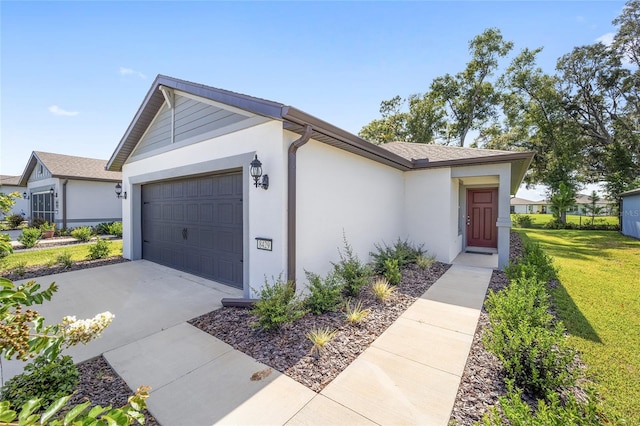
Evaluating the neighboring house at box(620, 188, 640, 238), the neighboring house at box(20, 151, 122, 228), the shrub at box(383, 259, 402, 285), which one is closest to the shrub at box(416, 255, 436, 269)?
the shrub at box(383, 259, 402, 285)

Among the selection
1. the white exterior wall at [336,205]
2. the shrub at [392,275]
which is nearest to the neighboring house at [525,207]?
the white exterior wall at [336,205]

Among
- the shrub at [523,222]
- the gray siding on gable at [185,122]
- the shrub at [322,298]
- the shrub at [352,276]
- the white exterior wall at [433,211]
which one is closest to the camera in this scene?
the shrub at [322,298]

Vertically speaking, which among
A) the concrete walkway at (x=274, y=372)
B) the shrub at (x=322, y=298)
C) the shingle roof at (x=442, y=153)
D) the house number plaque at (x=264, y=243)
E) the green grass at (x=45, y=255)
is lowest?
the concrete walkway at (x=274, y=372)

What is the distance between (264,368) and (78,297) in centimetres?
494

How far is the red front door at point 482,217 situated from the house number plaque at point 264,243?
9.38 meters

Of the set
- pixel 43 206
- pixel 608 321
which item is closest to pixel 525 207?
pixel 608 321

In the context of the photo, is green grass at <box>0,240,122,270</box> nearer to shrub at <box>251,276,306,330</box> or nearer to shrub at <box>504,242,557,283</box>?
Answer: shrub at <box>251,276,306,330</box>

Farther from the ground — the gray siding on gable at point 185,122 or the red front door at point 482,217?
the gray siding on gable at point 185,122

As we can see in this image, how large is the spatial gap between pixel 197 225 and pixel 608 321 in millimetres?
8332

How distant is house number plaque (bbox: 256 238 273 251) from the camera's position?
4877 mm

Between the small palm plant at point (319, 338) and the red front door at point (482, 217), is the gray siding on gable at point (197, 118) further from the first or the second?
the red front door at point (482, 217)

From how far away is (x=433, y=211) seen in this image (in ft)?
27.4

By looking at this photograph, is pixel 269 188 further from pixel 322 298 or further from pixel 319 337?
pixel 319 337

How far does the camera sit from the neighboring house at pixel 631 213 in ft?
47.2
